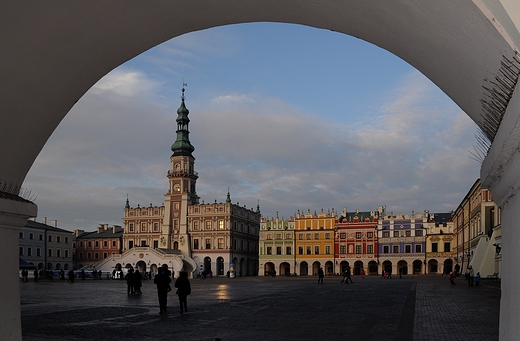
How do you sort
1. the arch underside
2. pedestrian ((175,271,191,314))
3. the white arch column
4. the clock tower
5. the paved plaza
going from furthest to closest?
the clock tower < pedestrian ((175,271,191,314)) < the paved plaza < the arch underside < the white arch column

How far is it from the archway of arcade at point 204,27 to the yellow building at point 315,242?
3673 inches

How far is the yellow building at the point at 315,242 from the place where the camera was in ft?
322

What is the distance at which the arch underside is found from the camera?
3.83 metres

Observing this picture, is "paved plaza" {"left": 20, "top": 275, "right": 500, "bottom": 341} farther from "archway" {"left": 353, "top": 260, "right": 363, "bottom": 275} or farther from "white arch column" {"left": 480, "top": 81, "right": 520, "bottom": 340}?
"archway" {"left": 353, "top": 260, "right": 363, "bottom": 275}

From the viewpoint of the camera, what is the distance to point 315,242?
9906cm

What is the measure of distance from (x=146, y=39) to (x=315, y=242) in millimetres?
94584

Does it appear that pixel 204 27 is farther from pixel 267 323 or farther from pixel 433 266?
pixel 433 266


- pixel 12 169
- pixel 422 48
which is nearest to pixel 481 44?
pixel 422 48

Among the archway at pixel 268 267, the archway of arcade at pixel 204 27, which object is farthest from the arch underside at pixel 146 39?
the archway at pixel 268 267

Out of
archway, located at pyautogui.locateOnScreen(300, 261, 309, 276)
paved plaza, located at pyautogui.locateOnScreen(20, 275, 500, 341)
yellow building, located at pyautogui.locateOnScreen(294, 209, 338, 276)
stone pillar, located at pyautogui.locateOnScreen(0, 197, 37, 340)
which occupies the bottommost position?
archway, located at pyautogui.locateOnScreen(300, 261, 309, 276)

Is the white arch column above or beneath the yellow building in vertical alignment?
above

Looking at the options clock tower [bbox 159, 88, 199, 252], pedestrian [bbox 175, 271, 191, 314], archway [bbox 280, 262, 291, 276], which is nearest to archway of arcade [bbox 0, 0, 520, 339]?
pedestrian [bbox 175, 271, 191, 314]

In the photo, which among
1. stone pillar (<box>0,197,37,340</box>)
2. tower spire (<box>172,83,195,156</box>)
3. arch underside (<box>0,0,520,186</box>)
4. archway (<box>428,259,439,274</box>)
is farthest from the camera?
tower spire (<box>172,83,195,156</box>)

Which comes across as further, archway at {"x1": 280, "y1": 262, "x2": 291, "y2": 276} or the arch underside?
archway at {"x1": 280, "y1": 262, "x2": 291, "y2": 276}
